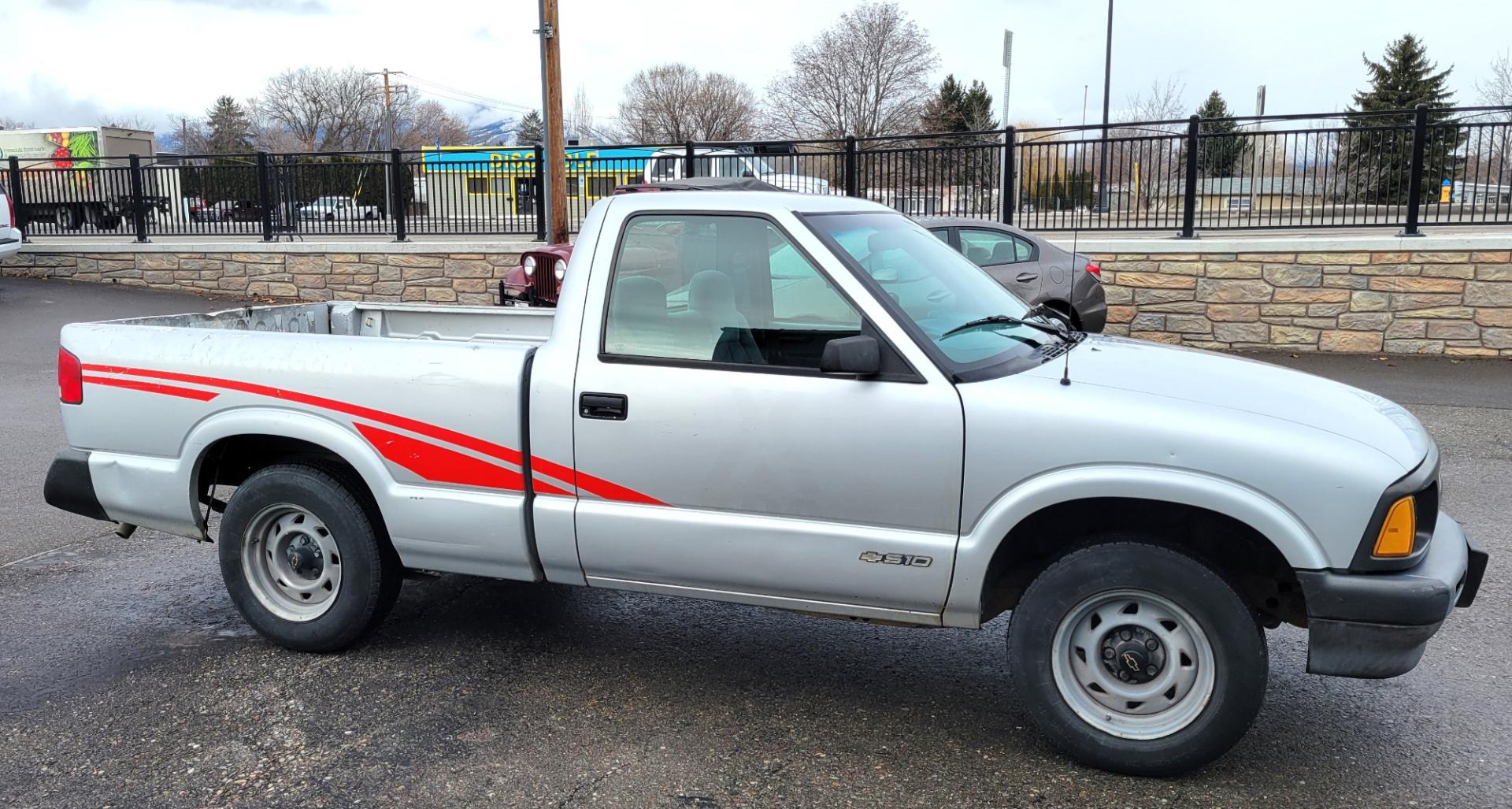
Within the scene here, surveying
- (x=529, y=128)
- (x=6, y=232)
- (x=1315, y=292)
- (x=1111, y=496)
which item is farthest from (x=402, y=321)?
(x=529, y=128)

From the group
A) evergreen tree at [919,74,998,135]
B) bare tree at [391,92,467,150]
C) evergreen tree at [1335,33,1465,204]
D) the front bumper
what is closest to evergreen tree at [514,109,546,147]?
bare tree at [391,92,467,150]

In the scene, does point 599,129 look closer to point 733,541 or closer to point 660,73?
point 660,73

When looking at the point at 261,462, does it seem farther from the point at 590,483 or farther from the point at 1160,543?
the point at 1160,543

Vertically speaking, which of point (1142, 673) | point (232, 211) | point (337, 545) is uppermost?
point (232, 211)

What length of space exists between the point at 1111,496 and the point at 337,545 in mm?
2895

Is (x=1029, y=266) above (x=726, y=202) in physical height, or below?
below

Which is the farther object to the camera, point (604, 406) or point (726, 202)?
point (726, 202)

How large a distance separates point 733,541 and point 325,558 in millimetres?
1768

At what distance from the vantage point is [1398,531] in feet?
11.0

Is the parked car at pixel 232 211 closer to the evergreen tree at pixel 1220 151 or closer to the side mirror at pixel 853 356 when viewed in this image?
the evergreen tree at pixel 1220 151

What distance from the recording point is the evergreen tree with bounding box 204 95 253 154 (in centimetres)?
8134

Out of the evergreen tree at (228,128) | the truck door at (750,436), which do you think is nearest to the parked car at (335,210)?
the truck door at (750,436)

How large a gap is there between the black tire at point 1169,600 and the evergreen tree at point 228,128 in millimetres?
78077

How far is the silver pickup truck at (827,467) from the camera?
3.46m
